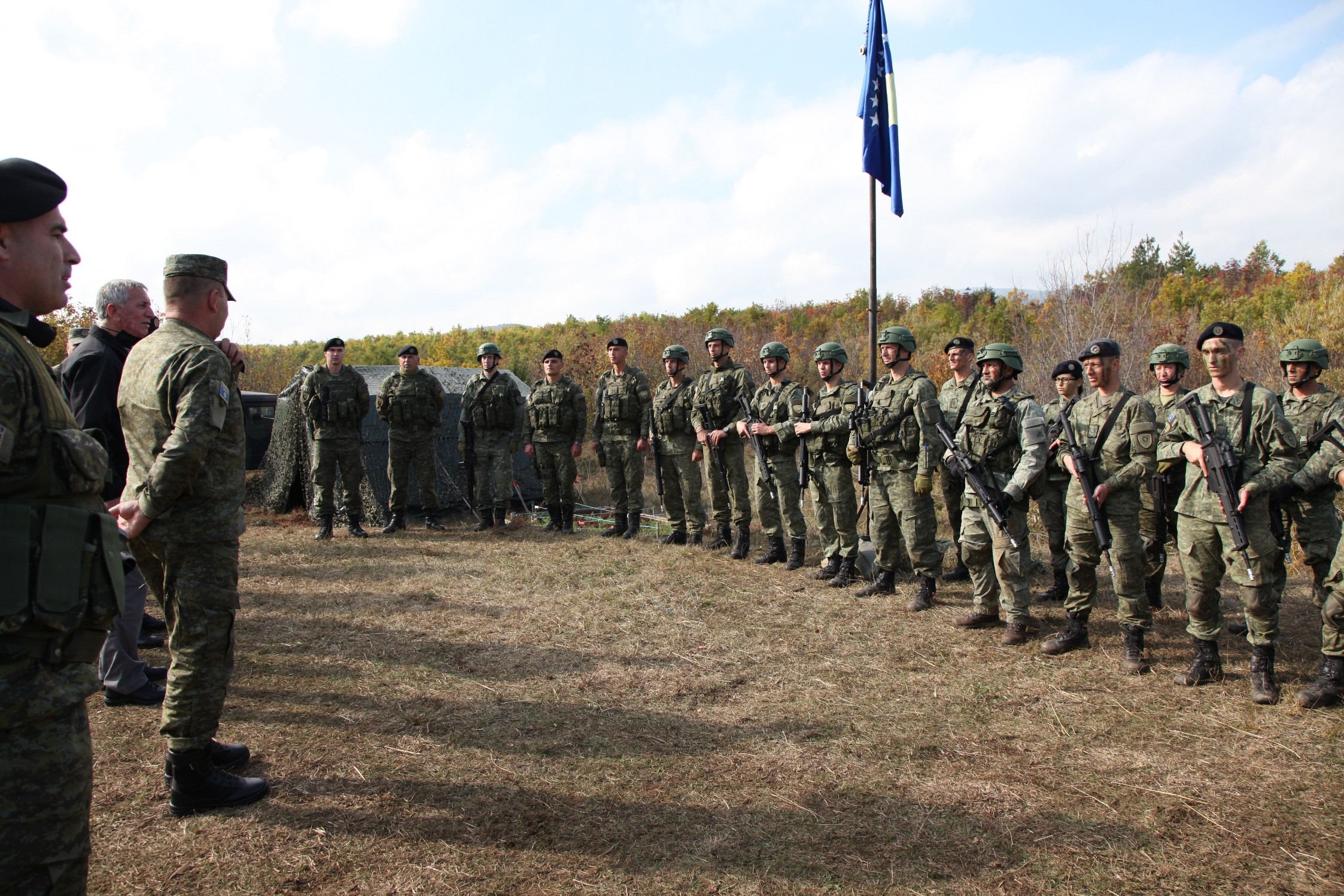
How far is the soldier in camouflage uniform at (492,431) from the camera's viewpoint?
9.59m

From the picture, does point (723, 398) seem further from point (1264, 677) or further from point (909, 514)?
point (1264, 677)

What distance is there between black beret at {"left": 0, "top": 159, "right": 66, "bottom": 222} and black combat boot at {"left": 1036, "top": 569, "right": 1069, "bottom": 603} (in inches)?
266

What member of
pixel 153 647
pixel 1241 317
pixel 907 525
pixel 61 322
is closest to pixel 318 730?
pixel 153 647

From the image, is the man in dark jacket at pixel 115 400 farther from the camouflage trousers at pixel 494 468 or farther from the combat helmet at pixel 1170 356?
the combat helmet at pixel 1170 356

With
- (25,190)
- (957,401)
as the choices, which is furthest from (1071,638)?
(25,190)

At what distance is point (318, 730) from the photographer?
13.3ft

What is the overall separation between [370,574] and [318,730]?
357cm

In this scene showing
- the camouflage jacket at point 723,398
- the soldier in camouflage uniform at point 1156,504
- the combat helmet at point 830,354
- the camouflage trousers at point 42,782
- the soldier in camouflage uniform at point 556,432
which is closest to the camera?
the camouflage trousers at point 42,782

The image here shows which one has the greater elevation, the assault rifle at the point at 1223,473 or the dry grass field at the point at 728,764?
the assault rifle at the point at 1223,473

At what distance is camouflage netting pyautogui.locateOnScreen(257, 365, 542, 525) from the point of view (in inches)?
400

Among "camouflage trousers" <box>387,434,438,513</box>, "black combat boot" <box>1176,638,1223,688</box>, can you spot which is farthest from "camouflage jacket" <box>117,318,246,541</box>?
"camouflage trousers" <box>387,434,438,513</box>

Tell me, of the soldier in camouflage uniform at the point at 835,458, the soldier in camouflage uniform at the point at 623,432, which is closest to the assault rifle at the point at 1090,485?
the soldier in camouflage uniform at the point at 835,458

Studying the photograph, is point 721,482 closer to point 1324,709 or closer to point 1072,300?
point 1324,709

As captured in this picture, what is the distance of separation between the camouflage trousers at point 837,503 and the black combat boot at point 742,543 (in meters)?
1.08
